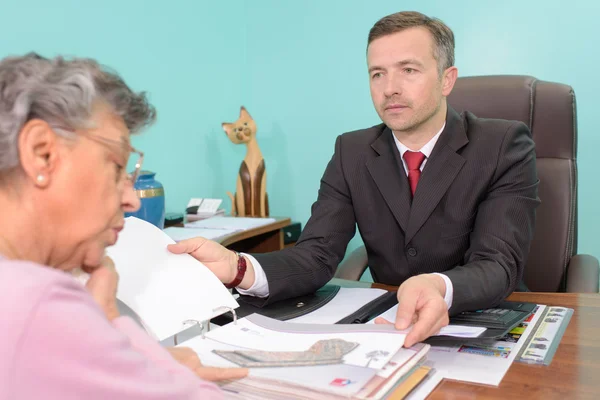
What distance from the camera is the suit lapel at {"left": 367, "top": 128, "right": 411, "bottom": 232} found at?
5.43 feet

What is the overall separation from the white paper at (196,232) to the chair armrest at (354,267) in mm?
508

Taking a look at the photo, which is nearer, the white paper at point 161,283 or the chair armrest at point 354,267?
the white paper at point 161,283

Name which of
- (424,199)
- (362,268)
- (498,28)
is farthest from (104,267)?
(498,28)

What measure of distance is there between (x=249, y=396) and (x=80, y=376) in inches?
12.4

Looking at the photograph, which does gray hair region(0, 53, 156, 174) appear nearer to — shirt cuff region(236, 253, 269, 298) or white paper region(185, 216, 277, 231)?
shirt cuff region(236, 253, 269, 298)

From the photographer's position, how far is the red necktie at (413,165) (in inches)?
66.5

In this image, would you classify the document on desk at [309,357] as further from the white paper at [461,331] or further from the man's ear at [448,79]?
the man's ear at [448,79]

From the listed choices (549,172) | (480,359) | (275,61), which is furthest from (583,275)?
(275,61)

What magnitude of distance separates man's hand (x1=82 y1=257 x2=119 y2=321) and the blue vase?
3.42 feet

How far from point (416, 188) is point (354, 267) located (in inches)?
14.4

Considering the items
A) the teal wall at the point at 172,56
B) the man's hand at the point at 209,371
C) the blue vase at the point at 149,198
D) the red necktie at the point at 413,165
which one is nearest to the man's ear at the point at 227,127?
the teal wall at the point at 172,56

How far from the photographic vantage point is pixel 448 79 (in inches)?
71.6

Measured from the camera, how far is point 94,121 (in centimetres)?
69

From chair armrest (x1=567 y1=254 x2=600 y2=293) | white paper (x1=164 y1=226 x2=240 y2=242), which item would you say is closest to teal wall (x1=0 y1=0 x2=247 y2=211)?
white paper (x1=164 y1=226 x2=240 y2=242)
